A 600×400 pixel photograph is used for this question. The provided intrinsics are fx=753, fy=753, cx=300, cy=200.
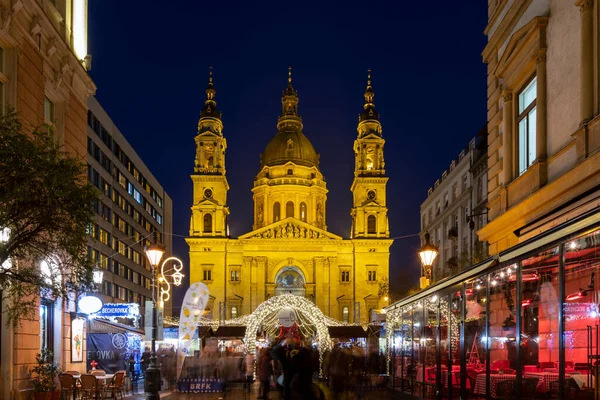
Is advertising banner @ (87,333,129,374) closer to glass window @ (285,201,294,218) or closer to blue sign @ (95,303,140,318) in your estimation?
blue sign @ (95,303,140,318)

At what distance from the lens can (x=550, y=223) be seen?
1332 centimetres

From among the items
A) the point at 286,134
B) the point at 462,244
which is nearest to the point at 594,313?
the point at 462,244

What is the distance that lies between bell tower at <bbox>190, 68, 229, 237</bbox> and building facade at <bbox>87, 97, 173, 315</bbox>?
7.27 m

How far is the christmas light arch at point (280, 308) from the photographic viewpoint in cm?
3594

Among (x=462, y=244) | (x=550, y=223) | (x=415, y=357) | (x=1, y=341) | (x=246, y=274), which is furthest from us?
(x=246, y=274)

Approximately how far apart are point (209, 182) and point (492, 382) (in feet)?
296

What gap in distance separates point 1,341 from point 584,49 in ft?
43.5

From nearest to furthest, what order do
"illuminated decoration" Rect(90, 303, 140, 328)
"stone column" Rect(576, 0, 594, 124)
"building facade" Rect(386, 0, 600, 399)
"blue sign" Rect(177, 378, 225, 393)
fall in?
"building facade" Rect(386, 0, 600, 399) < "stone column" Rect(576, 0, 594, 124) < "illuminated decoration" Rect(90, 303, 140, 328) < "blue sign" Rect(177, 378, 225, 393)

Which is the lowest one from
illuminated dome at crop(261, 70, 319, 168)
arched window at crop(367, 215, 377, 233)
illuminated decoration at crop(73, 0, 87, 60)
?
arched window at crop(367, 215, 377, 233)

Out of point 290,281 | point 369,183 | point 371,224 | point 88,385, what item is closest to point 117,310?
point 88,385

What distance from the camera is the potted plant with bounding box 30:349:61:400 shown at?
17.7 meters

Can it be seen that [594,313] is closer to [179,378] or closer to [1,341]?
[1,341]

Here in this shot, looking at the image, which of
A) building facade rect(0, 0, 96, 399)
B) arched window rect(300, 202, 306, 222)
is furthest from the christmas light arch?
arched window rect(300, 202, 306, 222)

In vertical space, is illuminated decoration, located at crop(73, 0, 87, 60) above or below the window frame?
above
